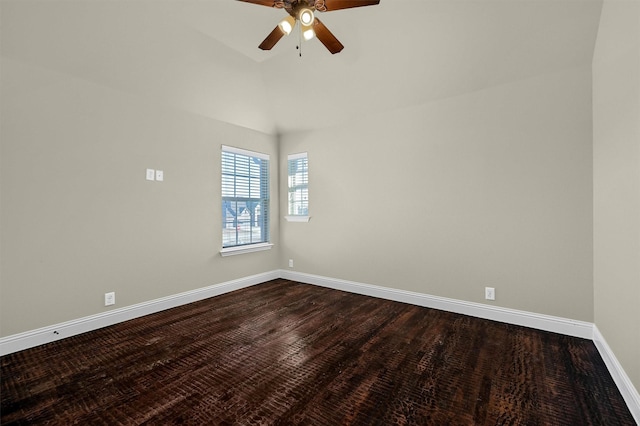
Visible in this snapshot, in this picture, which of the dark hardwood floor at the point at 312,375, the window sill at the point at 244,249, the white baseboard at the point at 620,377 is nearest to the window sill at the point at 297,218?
the window sill at the point at 244,249

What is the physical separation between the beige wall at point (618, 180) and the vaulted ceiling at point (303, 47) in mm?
493

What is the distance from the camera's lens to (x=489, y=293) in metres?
2.95

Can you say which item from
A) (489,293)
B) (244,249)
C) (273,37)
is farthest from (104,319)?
(489,293)

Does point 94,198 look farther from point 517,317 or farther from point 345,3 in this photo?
point 517,317

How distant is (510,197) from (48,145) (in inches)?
168

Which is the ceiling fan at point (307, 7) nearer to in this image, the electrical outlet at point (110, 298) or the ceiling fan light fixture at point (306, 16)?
the ceiling fan light fixture at point (306, 16)

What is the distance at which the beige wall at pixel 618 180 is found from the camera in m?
1.60

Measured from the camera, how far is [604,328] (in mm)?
2197

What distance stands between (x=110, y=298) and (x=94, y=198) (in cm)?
100

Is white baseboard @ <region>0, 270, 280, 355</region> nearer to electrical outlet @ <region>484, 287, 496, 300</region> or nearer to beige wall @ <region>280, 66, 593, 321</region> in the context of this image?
beige wall @ <region>280, 66, 593, 321</region>

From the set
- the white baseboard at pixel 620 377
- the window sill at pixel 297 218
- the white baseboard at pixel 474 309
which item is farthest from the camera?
the window sill at pixel 297 218

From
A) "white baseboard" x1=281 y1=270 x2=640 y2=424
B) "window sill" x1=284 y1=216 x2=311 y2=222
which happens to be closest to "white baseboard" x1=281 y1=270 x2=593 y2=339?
"white baseboard" x1=281 y1=270 x2=640 y2=424

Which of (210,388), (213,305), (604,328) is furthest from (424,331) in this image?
(213,305)

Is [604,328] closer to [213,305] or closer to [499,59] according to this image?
[499,59]
